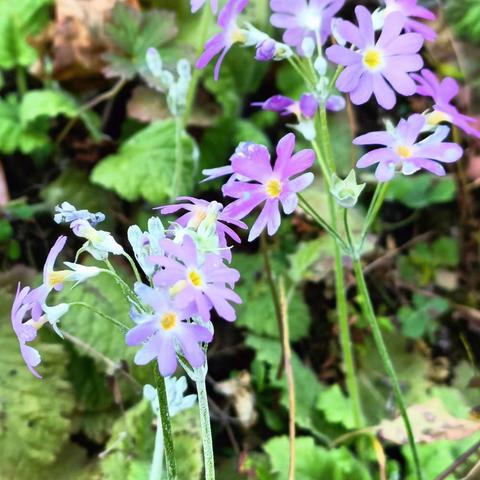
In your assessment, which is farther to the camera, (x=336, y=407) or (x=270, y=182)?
(x=336, y=407)

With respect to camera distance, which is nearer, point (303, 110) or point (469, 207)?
point (303, 110)

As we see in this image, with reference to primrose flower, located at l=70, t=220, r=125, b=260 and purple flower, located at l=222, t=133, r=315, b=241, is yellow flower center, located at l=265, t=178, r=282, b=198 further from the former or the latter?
primrose flower, located at l=70, t=220, r=125, b=260

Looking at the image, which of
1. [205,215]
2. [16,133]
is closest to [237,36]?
[205,215]

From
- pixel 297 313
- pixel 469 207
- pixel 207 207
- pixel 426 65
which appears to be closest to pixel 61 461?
pixel 297 313

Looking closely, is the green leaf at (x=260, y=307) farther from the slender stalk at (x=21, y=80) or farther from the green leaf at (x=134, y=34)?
the slender stalk at (x=21, y=80)

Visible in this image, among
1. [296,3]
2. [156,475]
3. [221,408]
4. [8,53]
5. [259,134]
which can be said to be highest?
[296,3]

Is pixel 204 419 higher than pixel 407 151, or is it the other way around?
pixel 407 151

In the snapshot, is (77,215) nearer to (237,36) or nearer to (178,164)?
(237,36)

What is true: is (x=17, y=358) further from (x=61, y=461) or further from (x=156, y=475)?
(x=156, y=475)
